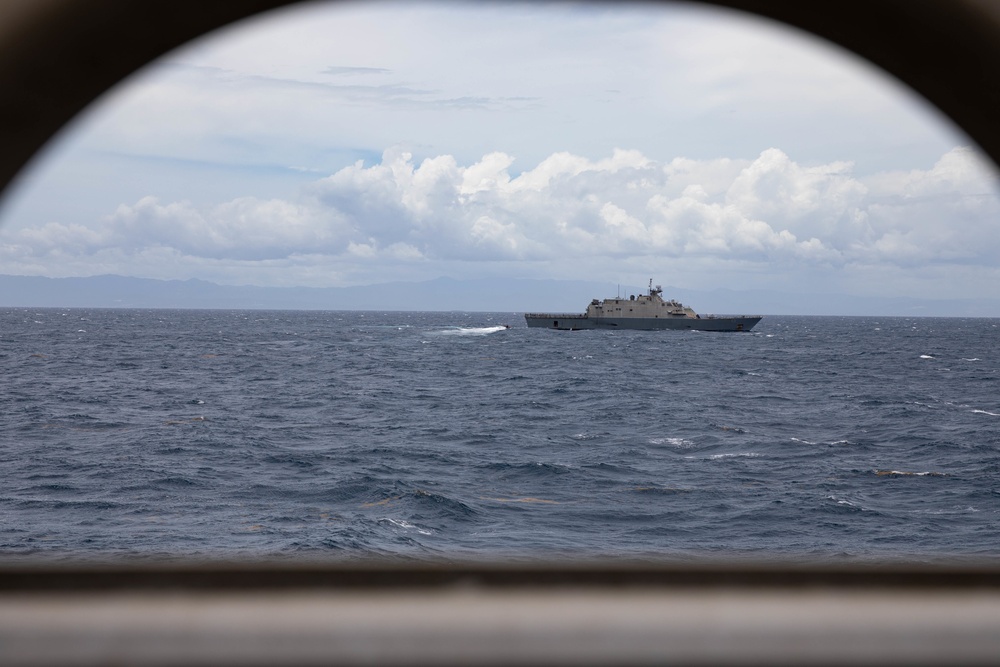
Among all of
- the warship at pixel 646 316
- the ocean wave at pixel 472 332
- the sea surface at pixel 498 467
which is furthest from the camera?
the ocean wave at pixel 472 332

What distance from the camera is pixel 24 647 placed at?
1.97 meters

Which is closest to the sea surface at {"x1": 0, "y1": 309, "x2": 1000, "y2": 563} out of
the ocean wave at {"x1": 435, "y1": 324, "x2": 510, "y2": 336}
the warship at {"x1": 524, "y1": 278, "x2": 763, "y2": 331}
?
the warship at {"x1": 524, "y1": 278, "x2": 763, "y2": 331}

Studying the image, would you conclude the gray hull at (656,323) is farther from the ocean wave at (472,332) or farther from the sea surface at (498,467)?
the sea surface at (498,467)

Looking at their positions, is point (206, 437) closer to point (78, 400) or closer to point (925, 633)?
point (78, 400)

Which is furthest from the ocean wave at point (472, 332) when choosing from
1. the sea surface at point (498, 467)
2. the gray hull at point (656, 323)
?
the sea surface at point (498, 467)

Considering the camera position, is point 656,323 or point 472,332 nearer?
point 656,323

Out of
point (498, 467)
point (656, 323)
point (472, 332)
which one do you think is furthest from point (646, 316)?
point (498, 467)

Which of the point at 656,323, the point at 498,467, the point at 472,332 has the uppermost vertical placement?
the point at 656,323

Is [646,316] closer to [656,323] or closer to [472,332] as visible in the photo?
[656,323]

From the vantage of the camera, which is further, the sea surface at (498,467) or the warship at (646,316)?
the warship at (646,316)

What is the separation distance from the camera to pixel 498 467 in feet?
71.8

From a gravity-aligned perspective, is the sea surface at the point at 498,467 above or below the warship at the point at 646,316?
below

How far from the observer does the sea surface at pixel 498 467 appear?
50.8 ft

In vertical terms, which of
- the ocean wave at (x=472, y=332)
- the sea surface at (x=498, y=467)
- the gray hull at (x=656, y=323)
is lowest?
the sea surface at (x=498, y=467)
